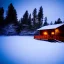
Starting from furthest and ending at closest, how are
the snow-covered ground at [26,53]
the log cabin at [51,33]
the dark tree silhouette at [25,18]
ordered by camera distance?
the log cabin at [51,33] < the dark tree silhouette at [25,18] < the snow-covered ground at [26,53]

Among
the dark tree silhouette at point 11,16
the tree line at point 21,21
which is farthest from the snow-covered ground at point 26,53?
the dark tree silhouette at point 11,16

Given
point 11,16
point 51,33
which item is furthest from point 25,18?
point 51,33

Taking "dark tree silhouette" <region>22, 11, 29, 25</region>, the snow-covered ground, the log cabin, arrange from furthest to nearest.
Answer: the log cabin → "dark tree silhouette" <region>22, 11, 29, 25</region> → the snow-covered ground

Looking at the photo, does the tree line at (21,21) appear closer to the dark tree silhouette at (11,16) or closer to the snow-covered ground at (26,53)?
the dark tree silhouette at (11,16)

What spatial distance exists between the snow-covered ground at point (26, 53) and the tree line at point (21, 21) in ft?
1.27

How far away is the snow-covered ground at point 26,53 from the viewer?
3.21 meters

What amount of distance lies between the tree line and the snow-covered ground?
39 centimetres

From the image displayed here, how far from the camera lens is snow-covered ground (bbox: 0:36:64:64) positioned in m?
3.21

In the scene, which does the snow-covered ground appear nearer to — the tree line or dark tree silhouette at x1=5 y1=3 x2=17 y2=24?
the tree line

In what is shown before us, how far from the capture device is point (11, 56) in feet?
11.2

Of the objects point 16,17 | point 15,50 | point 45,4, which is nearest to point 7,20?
point 16,17

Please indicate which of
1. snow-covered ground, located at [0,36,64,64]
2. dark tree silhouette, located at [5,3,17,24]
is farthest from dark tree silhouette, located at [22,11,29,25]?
snow-covered ground, located at [0,36,64,64]

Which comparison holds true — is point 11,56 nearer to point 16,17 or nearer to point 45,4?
point 16,17

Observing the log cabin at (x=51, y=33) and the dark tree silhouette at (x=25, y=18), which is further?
the log cabin at (x=51, y=33)
